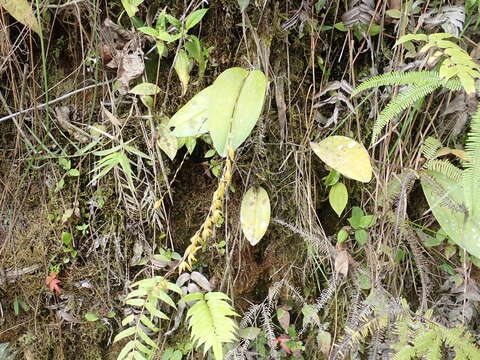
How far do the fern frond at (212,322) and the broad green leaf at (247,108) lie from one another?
412mm

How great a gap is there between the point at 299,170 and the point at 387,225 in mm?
296

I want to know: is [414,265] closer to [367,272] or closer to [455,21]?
[367,272]

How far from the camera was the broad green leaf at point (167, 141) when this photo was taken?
4.31 feet

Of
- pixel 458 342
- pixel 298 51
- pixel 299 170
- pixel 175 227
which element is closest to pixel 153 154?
pixel 175 227

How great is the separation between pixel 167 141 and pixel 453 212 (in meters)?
0.81

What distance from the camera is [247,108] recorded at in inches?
43.8

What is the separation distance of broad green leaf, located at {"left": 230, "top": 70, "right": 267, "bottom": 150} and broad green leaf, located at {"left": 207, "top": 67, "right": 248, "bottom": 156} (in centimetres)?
1

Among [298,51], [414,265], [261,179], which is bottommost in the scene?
[414,265]

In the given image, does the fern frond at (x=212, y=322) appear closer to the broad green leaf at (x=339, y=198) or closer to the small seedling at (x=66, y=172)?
the broad green leaf at (x=339, y=198)

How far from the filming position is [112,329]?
1.40 m

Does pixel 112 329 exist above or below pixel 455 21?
below

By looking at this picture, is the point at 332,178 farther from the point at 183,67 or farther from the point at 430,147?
the point at 183,67

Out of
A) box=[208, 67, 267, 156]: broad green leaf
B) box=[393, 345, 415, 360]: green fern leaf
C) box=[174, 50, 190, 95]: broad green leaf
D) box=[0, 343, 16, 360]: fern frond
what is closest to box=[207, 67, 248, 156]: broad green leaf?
box=[208, 67, 267, 156]: broad green leaf

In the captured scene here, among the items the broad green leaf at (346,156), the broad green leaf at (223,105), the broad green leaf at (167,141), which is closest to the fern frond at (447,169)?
the broad green leaf at (346,156)
